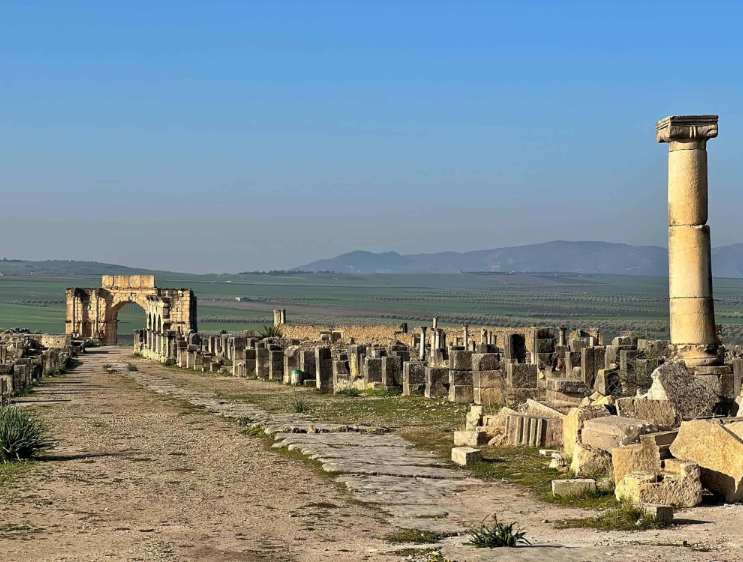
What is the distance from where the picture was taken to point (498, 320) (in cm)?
10412

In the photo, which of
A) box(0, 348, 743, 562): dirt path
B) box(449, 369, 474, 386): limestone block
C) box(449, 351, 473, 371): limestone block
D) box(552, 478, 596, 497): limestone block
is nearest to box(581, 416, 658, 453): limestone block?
box(552, 478, 596, 497): limestone block

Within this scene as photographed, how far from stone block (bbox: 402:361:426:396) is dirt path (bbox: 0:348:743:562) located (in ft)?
21.5

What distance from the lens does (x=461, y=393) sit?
20.7 metres

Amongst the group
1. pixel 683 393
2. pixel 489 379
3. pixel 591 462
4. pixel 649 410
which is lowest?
pixel 591 462

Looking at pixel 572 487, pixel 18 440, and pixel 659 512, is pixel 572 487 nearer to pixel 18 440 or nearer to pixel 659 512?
pixel 659 512

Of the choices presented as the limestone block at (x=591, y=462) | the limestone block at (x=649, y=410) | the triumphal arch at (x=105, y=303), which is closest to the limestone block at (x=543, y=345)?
the limestone block at (x=649, y=410)

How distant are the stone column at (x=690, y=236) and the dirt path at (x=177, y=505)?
20.2ft

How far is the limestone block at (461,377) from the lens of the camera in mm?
20828

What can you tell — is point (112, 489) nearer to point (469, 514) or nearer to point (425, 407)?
point (469, 514)

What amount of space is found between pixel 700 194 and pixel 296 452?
6659mm

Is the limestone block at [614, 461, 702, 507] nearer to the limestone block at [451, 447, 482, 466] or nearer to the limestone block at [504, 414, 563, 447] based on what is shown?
the limestone block at [451, 447, 482, 466]

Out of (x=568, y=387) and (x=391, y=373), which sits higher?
(x=568, y=387)

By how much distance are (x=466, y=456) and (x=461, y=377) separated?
27.7 feet

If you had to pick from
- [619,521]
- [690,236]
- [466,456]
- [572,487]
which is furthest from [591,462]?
[690,236]
